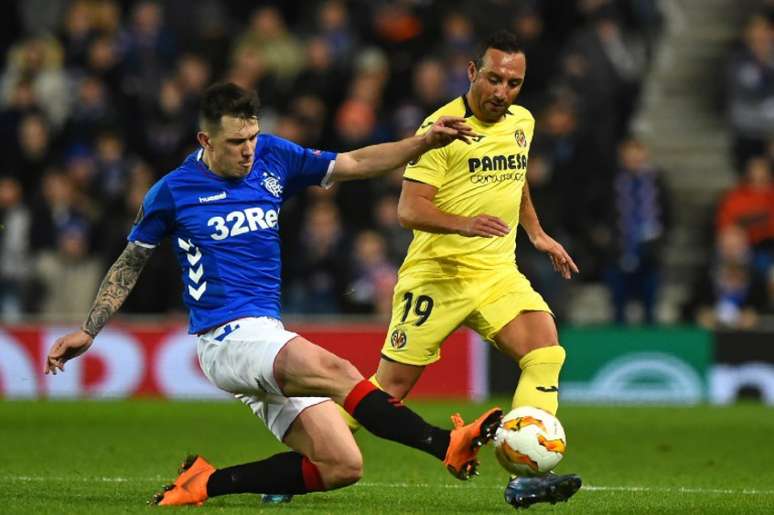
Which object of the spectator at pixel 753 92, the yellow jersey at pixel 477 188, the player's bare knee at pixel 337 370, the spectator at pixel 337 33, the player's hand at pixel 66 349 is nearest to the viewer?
the player's bare knee at pixel 337 370

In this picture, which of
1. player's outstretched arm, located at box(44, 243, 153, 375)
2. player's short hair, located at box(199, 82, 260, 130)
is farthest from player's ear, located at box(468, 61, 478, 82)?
player's outstretched arm, located at box(44, 243, 153, 375)

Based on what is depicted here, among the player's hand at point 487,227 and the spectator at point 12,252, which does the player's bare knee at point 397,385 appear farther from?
the spectator at point 12,252

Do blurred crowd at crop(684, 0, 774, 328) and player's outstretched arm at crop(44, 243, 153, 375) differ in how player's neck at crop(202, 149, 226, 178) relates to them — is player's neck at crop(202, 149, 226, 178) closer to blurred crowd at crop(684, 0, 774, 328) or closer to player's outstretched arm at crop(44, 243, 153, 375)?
player's outstretched arm at crop(44, 243, 153, 375)

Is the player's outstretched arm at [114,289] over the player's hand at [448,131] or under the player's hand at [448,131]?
under

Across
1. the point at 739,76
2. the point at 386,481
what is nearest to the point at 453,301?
the point at 386,481

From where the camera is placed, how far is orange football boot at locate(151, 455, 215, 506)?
8.42 m

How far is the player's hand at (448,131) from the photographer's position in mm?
8109

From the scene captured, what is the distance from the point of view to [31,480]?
9688mm

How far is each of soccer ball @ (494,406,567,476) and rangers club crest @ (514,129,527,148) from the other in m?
2.00

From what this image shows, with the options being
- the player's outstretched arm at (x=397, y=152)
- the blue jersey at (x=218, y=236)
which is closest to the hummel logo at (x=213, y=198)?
the blue jersey at (x=218, y=236)

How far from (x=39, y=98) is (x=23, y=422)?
6.67 metres

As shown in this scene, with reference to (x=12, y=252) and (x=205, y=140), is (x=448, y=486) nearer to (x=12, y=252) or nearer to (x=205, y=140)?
(x=205, y=140)

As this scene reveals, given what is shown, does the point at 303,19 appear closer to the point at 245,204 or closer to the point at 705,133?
the point at 705,133

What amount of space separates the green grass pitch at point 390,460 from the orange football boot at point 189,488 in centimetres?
14
